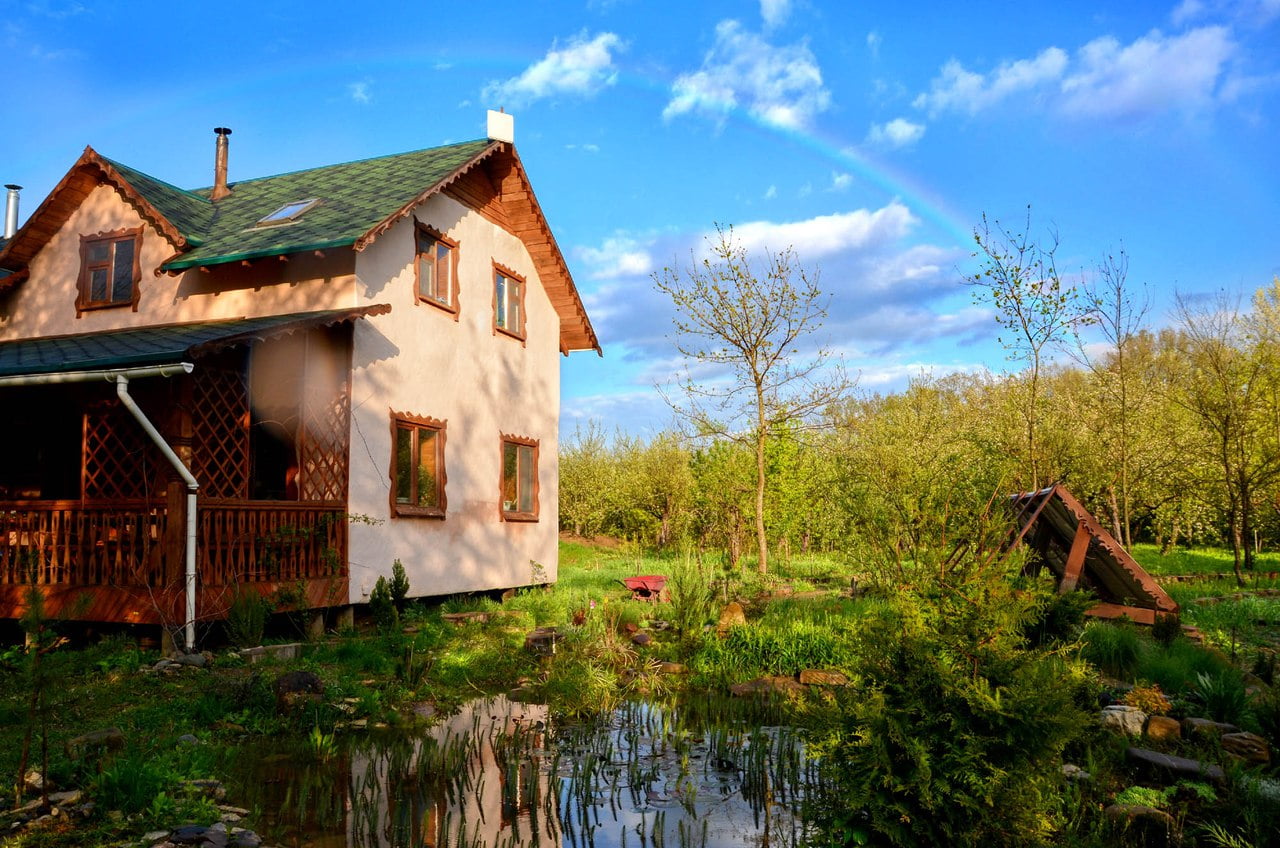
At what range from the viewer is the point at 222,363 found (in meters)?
10.9

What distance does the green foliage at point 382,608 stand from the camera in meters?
11.4

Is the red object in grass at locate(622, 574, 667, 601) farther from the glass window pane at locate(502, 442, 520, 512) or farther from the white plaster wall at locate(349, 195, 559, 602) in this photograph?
the glass window pane at locate(502, 442, 520, 512)

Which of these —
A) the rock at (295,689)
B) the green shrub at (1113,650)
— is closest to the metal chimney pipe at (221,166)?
the rock at (295,689)

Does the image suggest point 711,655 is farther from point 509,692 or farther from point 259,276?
point 259,276

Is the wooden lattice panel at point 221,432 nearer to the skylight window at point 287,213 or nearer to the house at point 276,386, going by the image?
the house at point 276,386

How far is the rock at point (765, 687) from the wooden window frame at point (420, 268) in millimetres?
7896

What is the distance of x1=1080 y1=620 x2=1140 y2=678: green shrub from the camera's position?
833 centimetres

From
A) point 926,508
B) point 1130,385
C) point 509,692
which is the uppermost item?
point 1130,385

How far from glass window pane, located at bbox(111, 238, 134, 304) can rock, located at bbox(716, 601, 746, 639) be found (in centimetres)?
1048

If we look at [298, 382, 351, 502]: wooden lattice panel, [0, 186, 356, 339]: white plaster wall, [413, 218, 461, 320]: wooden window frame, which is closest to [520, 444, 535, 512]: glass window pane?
[413, 218, 461, 320]: wooden window frame

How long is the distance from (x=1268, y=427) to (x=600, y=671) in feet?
Answer: 59.6

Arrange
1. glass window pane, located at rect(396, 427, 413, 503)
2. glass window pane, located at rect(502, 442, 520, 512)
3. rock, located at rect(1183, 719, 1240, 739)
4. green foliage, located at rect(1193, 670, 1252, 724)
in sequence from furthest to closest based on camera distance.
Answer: glass window pane, located at rect(502, 442, 520, 512) → glass window pane, located at rect(396, 427, 413, 503) → green foliage, located at rect(1193, 670, 1252, 724) → rock, located at rect(1183, 719, 1240, 739)

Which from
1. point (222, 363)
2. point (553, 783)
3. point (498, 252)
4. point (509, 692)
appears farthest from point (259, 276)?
point (553, 783)

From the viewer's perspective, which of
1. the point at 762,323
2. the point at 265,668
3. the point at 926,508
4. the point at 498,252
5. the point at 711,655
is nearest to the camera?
the point at 926,508
